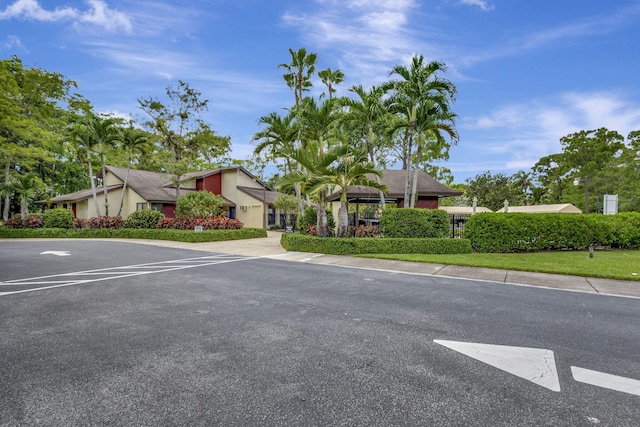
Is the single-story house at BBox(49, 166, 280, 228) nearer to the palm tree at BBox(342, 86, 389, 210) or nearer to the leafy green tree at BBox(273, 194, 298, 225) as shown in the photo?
the leafy green tree at BBox(273, 194, 298, 225)

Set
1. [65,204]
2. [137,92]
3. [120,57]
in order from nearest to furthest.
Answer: [120,57], [137,92], [65,204]

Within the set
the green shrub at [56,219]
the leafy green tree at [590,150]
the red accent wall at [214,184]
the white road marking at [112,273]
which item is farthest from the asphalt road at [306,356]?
the leafy green tree at [590,150]

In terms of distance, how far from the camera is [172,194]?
28844 millimetres

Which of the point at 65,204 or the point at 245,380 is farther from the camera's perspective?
the point at 65,204

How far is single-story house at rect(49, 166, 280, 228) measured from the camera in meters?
27.7

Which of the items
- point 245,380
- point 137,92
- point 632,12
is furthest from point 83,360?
point 137,92

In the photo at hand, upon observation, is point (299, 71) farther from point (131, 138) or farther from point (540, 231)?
point (540, 231)

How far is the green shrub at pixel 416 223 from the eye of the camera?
13.4 meters

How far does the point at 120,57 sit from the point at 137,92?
40.6 ft

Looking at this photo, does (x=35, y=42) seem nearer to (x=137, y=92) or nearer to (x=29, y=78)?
(x=137, y=92)

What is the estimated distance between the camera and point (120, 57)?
47.9 feet

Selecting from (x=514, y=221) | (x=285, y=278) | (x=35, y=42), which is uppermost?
(x=35, y=42)

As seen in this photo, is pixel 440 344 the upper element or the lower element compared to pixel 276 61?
lower

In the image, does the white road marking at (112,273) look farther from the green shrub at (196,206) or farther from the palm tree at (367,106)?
the green shrub at (196,206)
